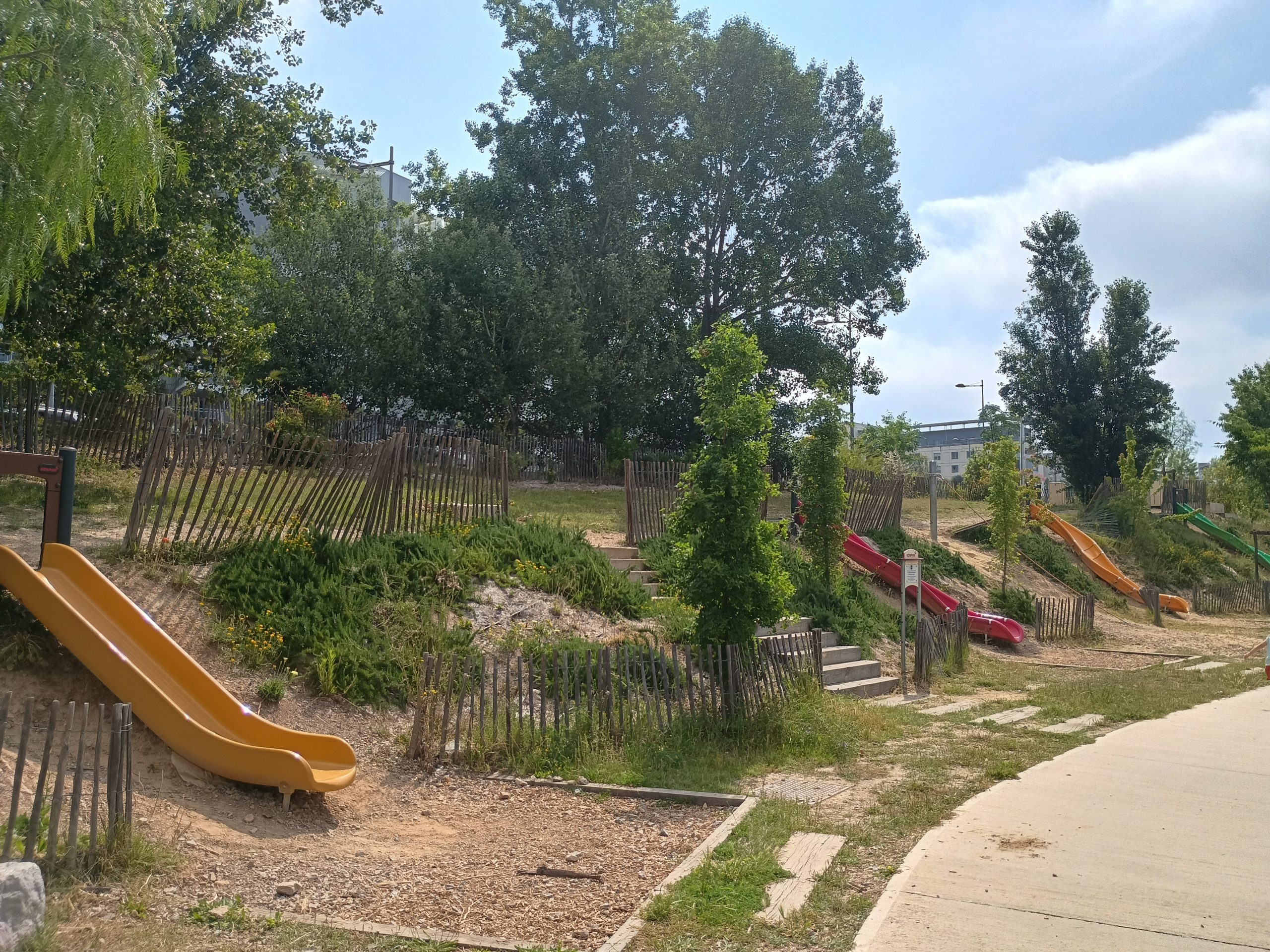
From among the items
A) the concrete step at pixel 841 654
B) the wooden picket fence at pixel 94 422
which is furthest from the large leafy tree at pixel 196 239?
the concrete step at pixel 841 654

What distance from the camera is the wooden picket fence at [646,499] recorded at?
17.0 metres

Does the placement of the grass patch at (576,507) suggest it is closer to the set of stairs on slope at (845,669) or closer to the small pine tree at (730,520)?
the set of stairs on slope at (845,669)

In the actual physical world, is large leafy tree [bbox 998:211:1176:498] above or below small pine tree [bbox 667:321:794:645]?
above

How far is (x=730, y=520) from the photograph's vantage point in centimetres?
1009

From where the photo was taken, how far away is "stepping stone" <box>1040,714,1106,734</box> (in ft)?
34.1

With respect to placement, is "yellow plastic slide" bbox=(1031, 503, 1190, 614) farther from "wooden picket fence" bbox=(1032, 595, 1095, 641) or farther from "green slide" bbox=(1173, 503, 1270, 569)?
"green slide" bbox=(1173, 503, 1270, 569)

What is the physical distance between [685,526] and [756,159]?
2754 centimetres

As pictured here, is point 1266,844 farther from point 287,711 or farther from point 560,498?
point 560,498

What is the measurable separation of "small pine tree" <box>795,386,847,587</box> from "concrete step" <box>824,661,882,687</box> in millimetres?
2894

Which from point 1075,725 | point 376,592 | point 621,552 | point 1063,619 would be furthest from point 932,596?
point 376,592

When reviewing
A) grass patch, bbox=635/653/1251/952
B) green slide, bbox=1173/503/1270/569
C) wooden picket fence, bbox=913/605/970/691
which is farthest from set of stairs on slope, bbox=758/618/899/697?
green slide, bbox=1173/503/1270/569

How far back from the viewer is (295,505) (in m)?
11.1

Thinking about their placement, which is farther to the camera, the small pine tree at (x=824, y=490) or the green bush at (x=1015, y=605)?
the green bush at (x=1015, y=605)

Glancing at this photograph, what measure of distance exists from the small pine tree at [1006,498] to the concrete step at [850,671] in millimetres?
9746
